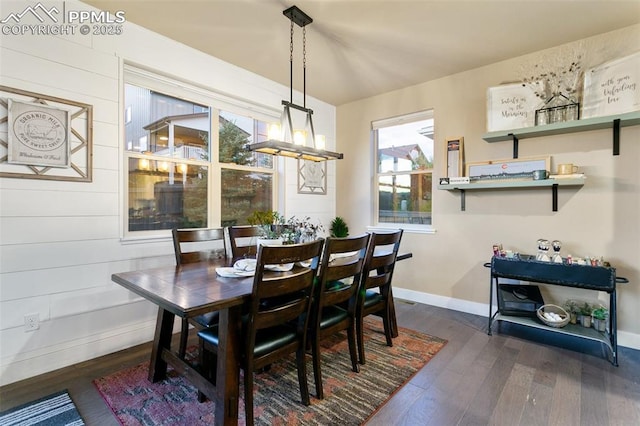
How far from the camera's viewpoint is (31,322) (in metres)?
2.17

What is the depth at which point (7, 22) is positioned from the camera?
208 centimetres

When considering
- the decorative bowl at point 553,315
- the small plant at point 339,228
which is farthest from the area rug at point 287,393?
the small plant at point 339,228

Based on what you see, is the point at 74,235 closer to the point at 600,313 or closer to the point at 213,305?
the point at 213,305

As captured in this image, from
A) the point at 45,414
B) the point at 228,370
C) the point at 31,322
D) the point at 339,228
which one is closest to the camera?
the point at 228,370

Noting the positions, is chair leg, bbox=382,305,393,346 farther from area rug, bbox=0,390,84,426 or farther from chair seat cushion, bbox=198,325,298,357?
area rug, bbox=0,390,84,426

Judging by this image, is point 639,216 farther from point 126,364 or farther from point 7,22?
point 7,22

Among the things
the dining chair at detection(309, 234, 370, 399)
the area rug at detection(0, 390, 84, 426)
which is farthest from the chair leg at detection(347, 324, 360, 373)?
the area rug at detection(0, 390, 84, 426)

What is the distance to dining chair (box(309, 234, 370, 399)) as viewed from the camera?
6.30 ft

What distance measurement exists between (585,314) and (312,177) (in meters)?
3.33

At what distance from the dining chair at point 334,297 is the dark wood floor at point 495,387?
48 cm

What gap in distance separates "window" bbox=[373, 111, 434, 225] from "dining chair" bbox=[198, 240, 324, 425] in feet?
8.35

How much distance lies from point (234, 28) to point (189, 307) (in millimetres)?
2483

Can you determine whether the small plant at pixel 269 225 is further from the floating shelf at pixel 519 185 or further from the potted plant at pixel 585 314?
the potted plant at pixel 585 314

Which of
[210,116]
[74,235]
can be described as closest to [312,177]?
[210,116]
